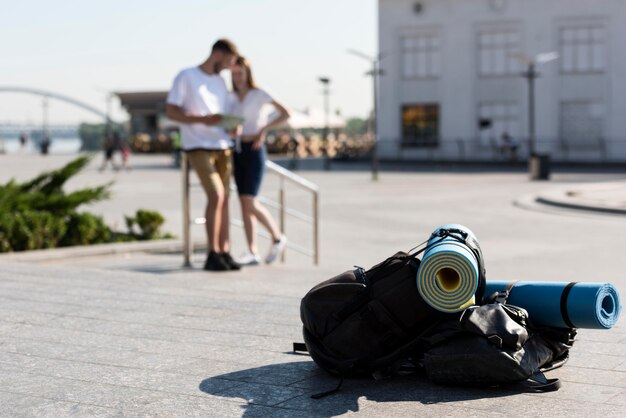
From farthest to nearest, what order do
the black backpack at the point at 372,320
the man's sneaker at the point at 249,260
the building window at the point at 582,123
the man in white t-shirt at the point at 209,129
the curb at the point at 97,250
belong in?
the building window at the point at 582,123, the curb at the point at 97,250, the man's sneaker at the point at 249,260, the man in white t-shirt at the point at 209,129, the black backpack at the point at 372,320

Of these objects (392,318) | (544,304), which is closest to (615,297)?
(544,304)

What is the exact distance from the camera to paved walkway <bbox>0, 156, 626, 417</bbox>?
4641 millimetres

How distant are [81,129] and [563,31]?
290 ft

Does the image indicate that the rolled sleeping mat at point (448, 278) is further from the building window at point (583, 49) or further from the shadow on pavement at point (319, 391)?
the building window at point (583, 49)

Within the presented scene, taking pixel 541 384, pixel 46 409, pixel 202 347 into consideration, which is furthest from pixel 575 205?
pixel 46 409

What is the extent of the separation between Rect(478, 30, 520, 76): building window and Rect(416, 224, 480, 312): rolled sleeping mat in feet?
164

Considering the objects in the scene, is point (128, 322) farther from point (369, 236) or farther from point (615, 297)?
point (369, 236)

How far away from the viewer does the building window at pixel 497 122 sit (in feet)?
176

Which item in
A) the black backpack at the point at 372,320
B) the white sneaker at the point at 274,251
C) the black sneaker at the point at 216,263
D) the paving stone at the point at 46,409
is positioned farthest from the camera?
the white sneaker at the point at 274,251

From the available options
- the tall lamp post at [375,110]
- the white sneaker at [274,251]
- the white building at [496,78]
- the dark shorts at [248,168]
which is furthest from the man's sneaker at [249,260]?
the white building at [496,78]

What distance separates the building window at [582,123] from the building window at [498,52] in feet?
11.1

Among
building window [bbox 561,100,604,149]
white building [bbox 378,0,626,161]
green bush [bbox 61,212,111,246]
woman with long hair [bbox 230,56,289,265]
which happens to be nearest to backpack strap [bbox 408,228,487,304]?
woman with long hair [bbox 230,56,289,265]

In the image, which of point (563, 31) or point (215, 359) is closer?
point (215, 359)

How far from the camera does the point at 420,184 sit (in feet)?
101
